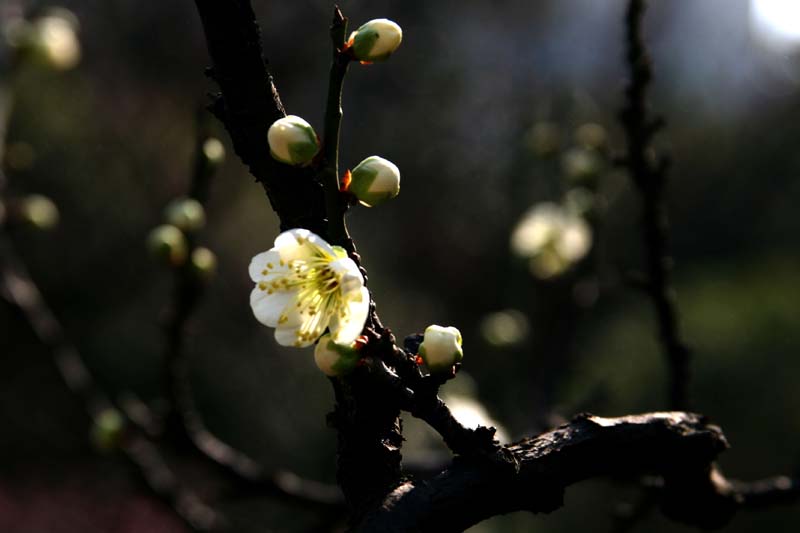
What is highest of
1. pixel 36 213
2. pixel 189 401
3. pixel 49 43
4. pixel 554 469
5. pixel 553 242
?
pixel 49 43

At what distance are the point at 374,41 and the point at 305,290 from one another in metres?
0.33

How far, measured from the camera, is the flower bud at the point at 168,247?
56.1 inches

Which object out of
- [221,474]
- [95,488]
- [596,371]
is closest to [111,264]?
[95,488]

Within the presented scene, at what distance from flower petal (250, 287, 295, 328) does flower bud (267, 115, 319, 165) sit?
0.23 metres

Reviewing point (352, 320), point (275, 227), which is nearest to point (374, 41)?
point (352, 320)

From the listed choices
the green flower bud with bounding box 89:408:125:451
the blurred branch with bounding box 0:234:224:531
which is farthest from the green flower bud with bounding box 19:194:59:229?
the green flower bud with bounding box 89:408:125:451

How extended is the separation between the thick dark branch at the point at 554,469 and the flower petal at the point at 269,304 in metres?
0.28

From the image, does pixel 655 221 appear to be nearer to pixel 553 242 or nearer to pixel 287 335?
pixel 287 335

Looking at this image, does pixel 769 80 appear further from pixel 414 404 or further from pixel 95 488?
pixel 414 404

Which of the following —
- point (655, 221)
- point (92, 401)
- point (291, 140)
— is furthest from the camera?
point (92, 401)

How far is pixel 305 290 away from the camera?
3.09 ft

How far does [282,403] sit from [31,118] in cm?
299

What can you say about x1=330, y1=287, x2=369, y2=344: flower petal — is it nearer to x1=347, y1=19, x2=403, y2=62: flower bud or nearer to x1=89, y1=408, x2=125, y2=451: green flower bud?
x1=347, y1=19, x2=403, y2=62: flower bud

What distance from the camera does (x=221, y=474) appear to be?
1544 millimetres
